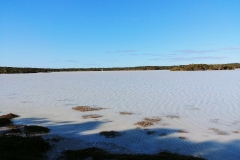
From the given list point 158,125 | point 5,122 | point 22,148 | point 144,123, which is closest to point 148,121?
point 144,123

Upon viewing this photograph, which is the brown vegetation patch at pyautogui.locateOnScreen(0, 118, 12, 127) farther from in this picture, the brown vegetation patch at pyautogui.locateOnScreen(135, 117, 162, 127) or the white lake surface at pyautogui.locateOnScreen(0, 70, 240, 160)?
the brown vegetation patch at pyautogui.locateOnScreen(135, 117, 162, 127)

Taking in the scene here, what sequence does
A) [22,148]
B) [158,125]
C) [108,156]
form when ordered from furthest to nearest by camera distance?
[158,125] < [22,148] < [108,156]

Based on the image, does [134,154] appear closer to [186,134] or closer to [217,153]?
[217,153]

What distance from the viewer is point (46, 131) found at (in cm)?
1005

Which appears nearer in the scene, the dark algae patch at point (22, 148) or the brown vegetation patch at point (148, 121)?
the dark algae patch at point (22, 148)

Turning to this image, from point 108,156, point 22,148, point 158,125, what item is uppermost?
point 22,148

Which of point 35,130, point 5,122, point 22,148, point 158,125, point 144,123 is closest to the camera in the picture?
point 22,148

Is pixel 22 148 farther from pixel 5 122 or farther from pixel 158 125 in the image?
pixel 158 125

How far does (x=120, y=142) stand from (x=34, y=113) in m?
7.57

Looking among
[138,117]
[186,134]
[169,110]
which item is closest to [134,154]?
[186,134]

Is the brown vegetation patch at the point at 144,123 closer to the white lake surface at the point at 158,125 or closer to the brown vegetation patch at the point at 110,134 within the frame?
the white lake surface at the point at 158,125

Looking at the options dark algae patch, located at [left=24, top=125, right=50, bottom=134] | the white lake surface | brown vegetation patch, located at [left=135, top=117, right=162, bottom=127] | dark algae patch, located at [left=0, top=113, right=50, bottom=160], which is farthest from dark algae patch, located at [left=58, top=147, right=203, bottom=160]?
brown vegetation patch, located at [left=135, top=117, right=162, bottom=127]

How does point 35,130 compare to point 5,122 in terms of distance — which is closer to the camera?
point 35,130

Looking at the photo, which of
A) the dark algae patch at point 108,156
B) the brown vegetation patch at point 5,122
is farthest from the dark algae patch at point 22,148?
the brown vegetation patch at point 5,122
